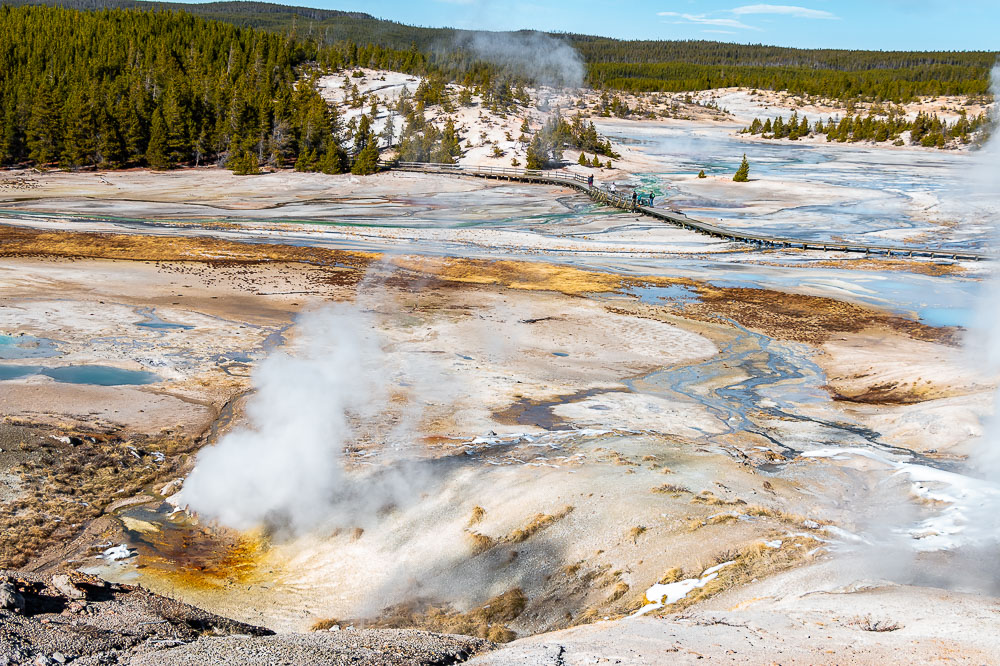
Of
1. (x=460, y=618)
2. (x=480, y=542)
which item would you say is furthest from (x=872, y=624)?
A: (x=480, y=542)

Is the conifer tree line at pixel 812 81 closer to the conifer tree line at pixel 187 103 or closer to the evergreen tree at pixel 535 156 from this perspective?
the conifer tree line at pixel 187 103

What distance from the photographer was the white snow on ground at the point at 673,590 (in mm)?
8750

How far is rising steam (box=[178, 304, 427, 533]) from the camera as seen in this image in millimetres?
11258

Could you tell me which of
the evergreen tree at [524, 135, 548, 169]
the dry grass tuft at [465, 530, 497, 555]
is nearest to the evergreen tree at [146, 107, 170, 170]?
the evergreen tree at [524, 135, 548, 169]

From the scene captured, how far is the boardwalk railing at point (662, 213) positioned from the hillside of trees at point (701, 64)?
19.8 meters

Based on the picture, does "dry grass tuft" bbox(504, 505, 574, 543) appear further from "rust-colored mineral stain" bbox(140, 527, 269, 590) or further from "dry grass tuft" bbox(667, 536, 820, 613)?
"rust-colored mineral stain" bbox(140, 527, 269, 590)

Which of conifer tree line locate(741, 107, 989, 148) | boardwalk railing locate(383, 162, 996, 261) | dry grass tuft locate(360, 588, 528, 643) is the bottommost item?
dry grass tuft locate(360, 588, 528, 643)

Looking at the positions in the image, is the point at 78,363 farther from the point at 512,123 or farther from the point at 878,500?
the point at 512,123

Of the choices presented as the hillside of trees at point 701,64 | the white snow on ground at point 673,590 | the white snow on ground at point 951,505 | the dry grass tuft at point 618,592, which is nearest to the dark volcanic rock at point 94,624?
the dry grass tuft at point 618,592

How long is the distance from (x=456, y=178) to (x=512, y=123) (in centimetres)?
1404

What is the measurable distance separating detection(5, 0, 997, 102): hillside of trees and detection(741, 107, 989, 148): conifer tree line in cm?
1567

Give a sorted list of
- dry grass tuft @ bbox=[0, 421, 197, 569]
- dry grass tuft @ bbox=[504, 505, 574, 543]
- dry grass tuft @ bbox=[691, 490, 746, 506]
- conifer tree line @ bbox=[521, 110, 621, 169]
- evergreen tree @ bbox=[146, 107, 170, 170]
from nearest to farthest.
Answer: dry grass tuft @ bbox=[504, 505, 574, 543], dry grass tuft @ bbox=[0, 421, 197, 569], dry grass tuft @ bbox=[691, 490, 746, 506], evergreen tree @ bbox=[146, 107, 170, 170], conifer tree line @ bbox=[521, 110, 621, 169]

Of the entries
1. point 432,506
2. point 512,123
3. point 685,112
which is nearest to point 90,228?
point 432,506

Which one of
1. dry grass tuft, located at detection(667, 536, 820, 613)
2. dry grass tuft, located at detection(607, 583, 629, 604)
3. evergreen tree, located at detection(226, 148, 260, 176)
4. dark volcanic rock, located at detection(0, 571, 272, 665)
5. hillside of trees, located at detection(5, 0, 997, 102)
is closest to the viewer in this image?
dark volcanic rock, located at detection(0, 571, 272, 665)
